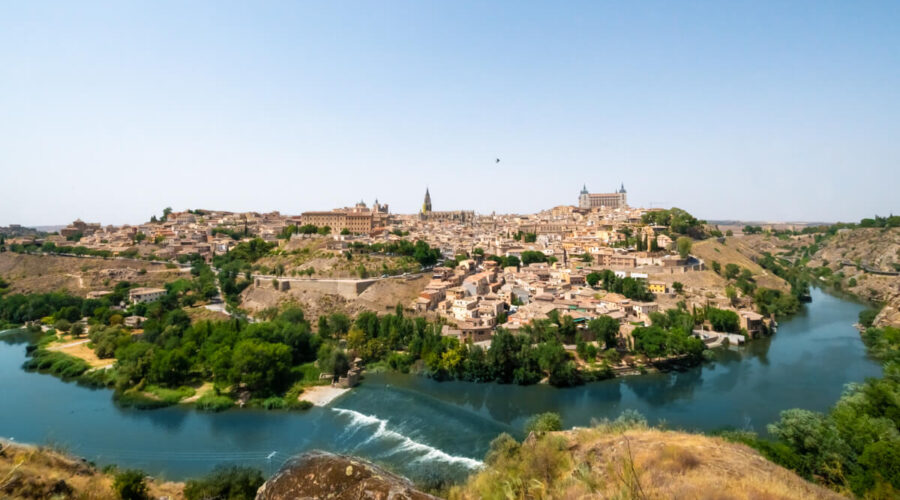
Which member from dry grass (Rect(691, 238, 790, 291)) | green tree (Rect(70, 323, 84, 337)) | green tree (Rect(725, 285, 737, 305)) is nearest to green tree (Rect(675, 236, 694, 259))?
dry grass (Rect(691, 238, 790, 291))

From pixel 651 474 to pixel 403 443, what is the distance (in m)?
7.80

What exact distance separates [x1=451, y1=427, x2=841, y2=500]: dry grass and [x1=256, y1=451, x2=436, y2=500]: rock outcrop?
1421 millimetres

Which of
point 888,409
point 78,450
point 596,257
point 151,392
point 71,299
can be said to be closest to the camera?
point 888,409

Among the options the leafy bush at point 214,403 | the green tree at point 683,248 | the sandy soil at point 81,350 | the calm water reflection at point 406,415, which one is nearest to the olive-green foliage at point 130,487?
the calm water reflection at point 406,415

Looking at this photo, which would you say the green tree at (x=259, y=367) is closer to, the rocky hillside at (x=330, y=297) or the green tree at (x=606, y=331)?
the rocky hillside at (x=330, y=297)

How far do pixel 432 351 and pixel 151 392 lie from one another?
9388 mm

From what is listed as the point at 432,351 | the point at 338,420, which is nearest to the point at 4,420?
the point at 338,420

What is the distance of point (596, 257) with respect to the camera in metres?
28.5

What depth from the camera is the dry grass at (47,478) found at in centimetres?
459

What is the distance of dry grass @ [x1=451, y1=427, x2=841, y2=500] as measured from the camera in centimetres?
325

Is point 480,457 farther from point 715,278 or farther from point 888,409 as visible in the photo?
point 715,278

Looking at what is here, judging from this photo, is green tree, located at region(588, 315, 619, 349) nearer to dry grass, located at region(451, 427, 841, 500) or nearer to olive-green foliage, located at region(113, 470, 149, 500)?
dry grass, located at region(451, 427, 841, 500)

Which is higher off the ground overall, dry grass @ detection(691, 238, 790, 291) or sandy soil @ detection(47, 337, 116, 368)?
dry grass @ detection(691, 238, 790, 291)

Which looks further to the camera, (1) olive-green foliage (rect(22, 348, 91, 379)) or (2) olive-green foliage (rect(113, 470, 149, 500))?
(1) olive-green foliage (rect(22, 348, 91, 379))
